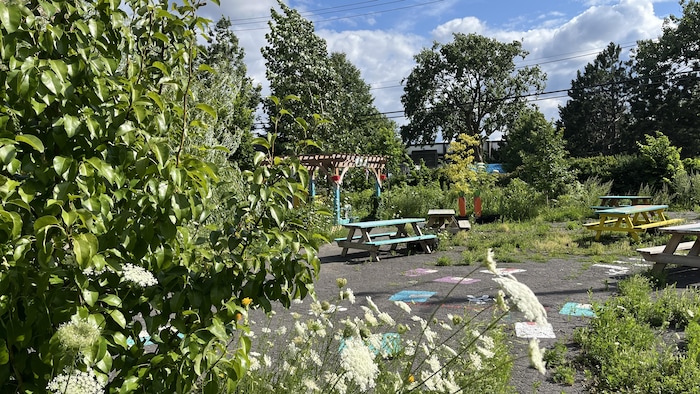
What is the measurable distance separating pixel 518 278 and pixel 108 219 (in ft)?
21.4

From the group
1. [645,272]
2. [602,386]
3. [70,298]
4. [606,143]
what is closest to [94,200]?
[70,298]

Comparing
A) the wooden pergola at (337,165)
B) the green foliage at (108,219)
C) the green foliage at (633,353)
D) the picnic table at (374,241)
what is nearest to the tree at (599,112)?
the wooden pergola at (337,165)

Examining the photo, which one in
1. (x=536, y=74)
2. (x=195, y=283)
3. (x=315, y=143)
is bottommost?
(x=195, y=283)

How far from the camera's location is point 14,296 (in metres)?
1.29

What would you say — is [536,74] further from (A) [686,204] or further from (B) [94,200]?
(B) [94,200]

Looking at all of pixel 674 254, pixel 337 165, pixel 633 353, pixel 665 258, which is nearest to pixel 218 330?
pixel 633 353

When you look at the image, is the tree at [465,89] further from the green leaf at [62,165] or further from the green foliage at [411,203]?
the green leaf at [62,165]

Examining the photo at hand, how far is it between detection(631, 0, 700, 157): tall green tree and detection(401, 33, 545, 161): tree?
27.1 feet

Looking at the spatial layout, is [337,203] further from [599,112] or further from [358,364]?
[599,112]

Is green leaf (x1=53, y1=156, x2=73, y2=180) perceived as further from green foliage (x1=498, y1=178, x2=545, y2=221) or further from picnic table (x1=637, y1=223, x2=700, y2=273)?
green foliage (x1=498, y1=178, x2=545, y2=221)

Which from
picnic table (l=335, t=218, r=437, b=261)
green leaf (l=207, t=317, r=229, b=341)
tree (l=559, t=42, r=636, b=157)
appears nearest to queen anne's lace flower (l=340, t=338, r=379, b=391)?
green leaf (l=207, t=317, r=229, b=341)

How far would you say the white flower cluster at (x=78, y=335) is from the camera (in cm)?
117

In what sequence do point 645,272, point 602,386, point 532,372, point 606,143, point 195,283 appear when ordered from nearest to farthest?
1. point 195,283
2. point 602,386
3. point 532,372
4. point 645,272
5. point 606,143

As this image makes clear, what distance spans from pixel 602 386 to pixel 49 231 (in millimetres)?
3026
